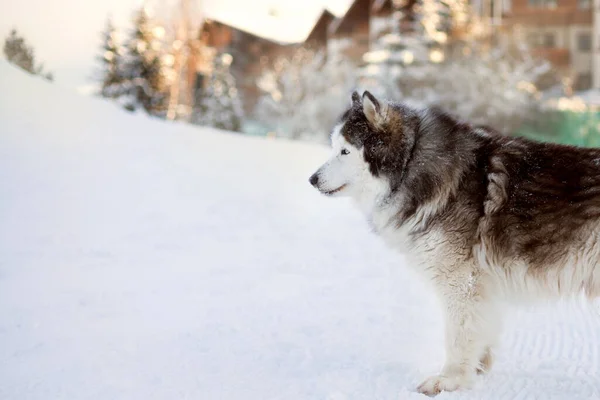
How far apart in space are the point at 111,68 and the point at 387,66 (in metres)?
12.7

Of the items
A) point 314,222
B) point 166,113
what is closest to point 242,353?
point 314,222

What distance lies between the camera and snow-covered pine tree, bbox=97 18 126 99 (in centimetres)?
2356

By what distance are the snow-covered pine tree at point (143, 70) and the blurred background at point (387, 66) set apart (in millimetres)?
47

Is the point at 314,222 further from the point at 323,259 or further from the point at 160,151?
the point at 160,151

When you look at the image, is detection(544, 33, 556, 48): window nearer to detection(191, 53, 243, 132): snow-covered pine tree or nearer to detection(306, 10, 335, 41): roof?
detection(306, 10, 335, 41): roof

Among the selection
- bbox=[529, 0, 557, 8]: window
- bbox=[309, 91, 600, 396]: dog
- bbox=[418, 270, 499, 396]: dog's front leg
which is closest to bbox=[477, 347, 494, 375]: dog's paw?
bbox=[309, 91, 600, 396]: dog

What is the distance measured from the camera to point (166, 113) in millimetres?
25031

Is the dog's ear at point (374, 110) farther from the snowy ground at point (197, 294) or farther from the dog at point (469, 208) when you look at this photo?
the snowy ground at point (197, 294)

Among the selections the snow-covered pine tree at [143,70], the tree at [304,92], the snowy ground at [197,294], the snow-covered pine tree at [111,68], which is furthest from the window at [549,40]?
the snowy ground at [197,294]

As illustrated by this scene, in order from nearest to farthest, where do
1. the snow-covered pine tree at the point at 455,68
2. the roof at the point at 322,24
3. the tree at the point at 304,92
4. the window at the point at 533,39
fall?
the snow-covered pine tree at the point at 455,68 → the window at the point at 533,39 → the tree at the point at 304,92 → the roof at the point at 322,24

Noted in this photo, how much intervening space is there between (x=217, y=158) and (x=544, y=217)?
8.49 meters

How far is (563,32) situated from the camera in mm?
29703

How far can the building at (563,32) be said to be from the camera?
29266 millimetres

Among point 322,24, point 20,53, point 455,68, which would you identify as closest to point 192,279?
point 20,53
